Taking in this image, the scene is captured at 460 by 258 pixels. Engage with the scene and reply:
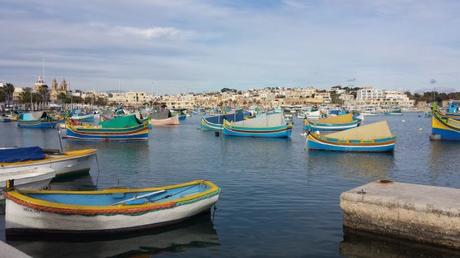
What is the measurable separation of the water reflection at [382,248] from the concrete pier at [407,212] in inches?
6.5

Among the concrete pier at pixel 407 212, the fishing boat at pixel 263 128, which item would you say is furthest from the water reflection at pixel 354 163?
the fishing boat at pixel 263 128

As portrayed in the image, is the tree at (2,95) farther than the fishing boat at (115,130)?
Yes

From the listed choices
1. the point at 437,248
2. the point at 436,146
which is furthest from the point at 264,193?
the point at 436,146

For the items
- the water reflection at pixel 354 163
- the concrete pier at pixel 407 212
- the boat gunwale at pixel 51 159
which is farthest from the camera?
the water reflection at pixel 354 163

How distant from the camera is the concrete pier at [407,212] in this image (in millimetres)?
11469

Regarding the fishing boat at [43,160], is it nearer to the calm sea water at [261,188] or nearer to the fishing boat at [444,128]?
the calm sea water at [261,188]

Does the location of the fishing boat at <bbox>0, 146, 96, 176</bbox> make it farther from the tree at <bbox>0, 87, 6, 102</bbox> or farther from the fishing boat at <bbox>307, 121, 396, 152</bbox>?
the tree at <bbox>0, 87, 6, 102</bbox>

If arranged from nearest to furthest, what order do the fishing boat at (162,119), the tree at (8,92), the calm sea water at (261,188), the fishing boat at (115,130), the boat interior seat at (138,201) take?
the calm sea water at (261,188)
the boat interior seat at (138,201)
the fishing boat at (115,130)
the fishing boat at (162,119)
the tree at (8,92)

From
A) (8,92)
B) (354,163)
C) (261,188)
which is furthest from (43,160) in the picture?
(8,92)

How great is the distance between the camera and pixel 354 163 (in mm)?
30469

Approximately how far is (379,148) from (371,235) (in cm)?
2455

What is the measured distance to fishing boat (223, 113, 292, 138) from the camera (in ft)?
173

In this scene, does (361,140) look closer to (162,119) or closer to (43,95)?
(162,119)

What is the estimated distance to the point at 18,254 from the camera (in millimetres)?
6027
